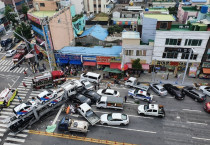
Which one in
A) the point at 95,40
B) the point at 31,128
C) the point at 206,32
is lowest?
the point at 31,128

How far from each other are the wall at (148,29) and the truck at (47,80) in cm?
2025

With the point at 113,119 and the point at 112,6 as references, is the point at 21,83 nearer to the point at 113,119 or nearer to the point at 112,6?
the point at 113,119

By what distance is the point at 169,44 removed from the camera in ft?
110

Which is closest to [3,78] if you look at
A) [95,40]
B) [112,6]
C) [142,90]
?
[95,40]

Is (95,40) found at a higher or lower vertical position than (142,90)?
higher

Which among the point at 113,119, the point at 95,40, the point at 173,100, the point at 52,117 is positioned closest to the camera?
the point at 113,119

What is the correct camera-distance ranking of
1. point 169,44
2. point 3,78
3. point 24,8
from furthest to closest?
point 24,8 < point 3,78 < point 169,44

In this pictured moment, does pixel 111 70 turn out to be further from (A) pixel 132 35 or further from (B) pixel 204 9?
(B) pixel 204 9

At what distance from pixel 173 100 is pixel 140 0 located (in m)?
72.5

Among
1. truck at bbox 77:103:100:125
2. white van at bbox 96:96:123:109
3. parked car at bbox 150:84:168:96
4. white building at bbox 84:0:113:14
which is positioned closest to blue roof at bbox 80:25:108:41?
parked car at bbox 150:84:168:96

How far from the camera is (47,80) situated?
34156mm

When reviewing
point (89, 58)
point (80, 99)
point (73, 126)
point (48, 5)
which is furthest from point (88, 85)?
point (48, 5)

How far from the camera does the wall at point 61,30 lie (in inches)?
1489

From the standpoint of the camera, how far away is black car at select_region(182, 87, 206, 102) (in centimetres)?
2887
